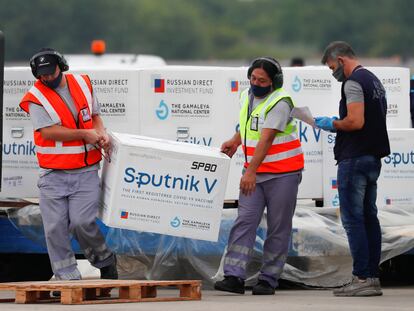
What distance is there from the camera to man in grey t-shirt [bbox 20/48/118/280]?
11.0m

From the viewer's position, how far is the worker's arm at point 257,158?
36.1 ft

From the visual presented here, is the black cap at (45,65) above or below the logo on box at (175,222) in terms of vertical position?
above

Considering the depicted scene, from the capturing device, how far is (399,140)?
39.9 feet

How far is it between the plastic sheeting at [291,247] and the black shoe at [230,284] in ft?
2.16

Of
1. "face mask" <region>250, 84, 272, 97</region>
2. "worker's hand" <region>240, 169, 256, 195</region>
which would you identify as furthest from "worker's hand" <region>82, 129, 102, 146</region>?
"face mask" <region>250, 84, 272, 97</region>

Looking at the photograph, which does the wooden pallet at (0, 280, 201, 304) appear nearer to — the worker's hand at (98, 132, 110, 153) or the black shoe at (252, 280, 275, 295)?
the black shoe at (252, 280, 275, 295)

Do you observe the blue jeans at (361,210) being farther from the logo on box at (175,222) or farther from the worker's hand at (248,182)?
the logo on box at (175,222)

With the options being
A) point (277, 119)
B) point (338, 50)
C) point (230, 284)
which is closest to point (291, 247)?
point (230, 284)

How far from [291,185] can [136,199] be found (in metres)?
1.24

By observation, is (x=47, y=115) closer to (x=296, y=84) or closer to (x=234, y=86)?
(x=234, y=86)

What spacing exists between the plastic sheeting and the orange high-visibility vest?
3.38ft

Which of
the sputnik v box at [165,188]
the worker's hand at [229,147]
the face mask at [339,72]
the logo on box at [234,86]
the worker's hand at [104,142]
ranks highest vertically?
the face mask at [339,72]

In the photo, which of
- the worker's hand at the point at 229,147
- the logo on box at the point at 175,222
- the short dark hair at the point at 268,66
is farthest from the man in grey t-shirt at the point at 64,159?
the short dark hair at the point at 268,66

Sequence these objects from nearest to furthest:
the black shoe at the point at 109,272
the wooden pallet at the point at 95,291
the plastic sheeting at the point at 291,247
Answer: the wooden pallet at the point at 95,291 < the black shoe at the point at 109,272 < the plastic sheeting at the point at 291,247
